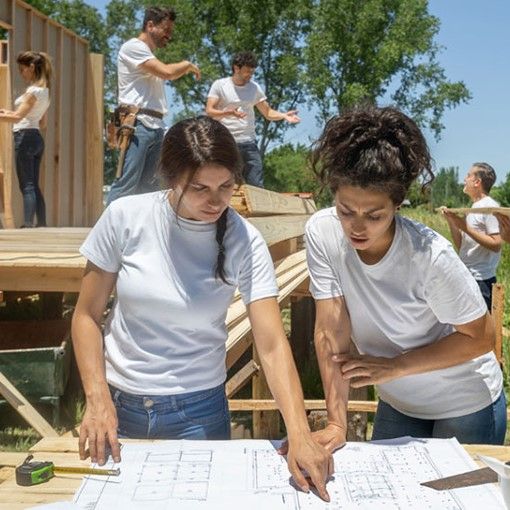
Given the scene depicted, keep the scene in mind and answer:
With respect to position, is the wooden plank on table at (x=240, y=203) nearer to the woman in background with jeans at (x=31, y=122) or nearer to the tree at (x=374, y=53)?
the woman in background with jeans at (x=31, y=122)

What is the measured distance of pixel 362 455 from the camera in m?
2.04

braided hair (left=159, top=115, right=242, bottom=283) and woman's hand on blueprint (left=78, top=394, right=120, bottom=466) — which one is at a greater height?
braided hair (left=159, top=115, right=242, bottom=283)

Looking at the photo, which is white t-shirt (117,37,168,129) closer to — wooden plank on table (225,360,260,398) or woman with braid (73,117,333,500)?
wooden plank on table (225,360,260,398)

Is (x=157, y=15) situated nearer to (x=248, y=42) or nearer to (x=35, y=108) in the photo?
(x=35, y=108)

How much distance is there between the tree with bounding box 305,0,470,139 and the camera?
3597 centimetres

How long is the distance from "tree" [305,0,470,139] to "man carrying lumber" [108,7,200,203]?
29905mm

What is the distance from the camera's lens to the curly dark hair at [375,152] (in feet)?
6.77

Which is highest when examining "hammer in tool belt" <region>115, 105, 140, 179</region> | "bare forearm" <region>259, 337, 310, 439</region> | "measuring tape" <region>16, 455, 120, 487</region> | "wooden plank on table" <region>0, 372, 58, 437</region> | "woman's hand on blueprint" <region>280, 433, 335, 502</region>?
"hammer in tool belt" <region>115, 105, 140, 179</region>

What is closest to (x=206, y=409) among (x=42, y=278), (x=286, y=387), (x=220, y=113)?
(x=286, y=387)

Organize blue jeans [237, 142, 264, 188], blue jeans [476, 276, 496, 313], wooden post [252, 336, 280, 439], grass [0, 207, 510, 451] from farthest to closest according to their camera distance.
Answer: blue jeans [237, 142, 264, 188], blue jeans [476, 276, 496, 313], wooden post [252, 336, 280, 439], grass [0, 207, 510, 451]

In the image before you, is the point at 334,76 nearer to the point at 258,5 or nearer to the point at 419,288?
the point at 258,5

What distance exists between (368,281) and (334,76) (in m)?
35.8

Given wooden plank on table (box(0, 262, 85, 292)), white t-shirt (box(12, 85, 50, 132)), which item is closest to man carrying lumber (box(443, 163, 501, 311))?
wooden plank on table (box(0, 262, 85, 292))

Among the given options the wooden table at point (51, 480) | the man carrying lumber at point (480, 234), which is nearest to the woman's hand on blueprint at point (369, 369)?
the wooden table at point (51, 480)
